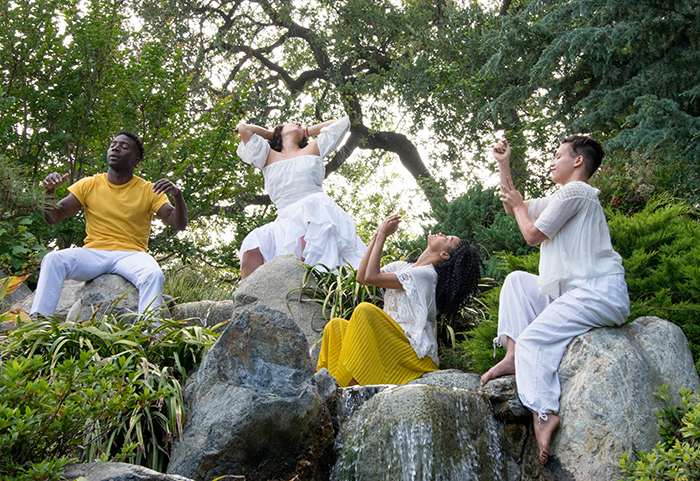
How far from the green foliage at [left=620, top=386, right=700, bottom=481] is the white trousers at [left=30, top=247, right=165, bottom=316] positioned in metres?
3.35

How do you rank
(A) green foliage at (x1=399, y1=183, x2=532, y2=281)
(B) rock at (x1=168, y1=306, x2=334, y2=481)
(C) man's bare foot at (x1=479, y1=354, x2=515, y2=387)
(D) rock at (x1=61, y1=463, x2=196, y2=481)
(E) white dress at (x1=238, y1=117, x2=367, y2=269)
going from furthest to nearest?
(A) green foliage at (x1=399, y1=183, x2=532, y2=281) < (E) white dress at (x1=238, y1=117, x2=367, y2=269) < (C) man's bare foot at (x1=479, y1=354, x2=515, y2=387) < (B) rock at (x1=168, y1=306, x2=334, y2=481) < (D) rock at (x1=61, y1=463, x2=196, y2=481)

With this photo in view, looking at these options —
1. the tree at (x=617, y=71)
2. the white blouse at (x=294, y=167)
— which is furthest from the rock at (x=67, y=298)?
the tree at (x=617, y=71)

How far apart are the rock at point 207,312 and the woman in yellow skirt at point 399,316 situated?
5.25ft

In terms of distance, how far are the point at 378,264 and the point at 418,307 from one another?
0.43m

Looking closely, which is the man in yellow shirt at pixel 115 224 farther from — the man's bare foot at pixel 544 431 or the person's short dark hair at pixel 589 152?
the person's short dark hair at pixel 589 152

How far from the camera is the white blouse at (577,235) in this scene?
355cm

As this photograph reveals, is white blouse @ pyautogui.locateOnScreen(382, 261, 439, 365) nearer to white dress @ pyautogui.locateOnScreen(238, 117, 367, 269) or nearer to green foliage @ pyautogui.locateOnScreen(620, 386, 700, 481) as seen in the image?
white dress @ pyautogui.locateOnScreen(238, 117, 367, 269)

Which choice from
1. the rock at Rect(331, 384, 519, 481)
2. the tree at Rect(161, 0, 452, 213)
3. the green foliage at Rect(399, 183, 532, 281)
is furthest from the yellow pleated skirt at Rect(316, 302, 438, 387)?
the tree at Rect(161, 0, 452, 213)

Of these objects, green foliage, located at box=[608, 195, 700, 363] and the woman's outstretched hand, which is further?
the woman's outstretched hand

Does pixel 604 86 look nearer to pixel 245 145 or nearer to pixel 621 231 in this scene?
pixel 621 231

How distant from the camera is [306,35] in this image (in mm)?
12266

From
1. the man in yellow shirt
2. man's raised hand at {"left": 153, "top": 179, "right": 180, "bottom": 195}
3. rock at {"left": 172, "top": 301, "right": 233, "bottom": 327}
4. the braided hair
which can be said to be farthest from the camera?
rock at {"left": 172, "top": 301, "right": 233, "bottom": 327}

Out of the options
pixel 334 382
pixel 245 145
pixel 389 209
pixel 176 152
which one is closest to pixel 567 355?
pixel 334 382

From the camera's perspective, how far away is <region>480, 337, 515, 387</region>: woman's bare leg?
12.2 ft
